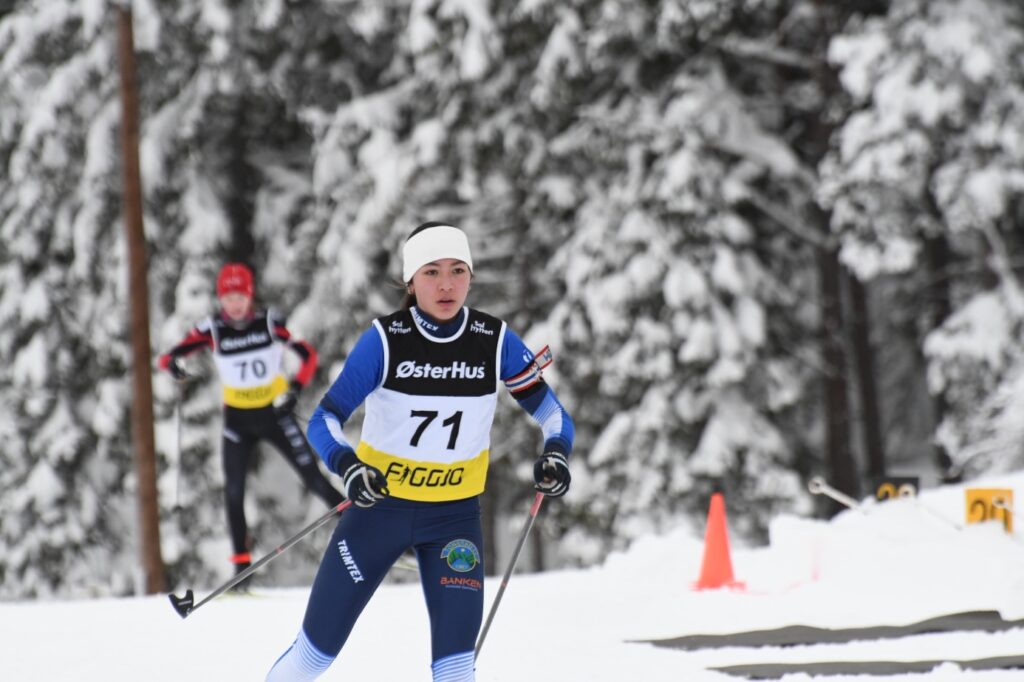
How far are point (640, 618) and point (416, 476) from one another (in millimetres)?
3730

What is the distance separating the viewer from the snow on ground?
20.3 feet

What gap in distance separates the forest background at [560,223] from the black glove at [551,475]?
953cm

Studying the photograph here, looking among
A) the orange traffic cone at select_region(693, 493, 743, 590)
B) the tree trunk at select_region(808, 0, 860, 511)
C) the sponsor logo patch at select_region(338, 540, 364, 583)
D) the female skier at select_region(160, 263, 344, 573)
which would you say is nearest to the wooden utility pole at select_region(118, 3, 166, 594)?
the female skier at select_region(160, 263, 344, 573)

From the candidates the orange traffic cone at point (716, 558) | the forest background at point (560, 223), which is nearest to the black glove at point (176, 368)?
the orange traffic cone at point (716, 558)

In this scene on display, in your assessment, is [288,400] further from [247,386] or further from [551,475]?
[551,475]

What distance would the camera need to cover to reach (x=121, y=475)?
16500 millimetres

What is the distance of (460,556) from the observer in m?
4.02

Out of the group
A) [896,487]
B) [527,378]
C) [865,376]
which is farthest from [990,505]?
[865,376]

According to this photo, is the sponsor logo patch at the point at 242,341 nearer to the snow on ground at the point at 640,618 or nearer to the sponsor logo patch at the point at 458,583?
the snow on ground at the point at 640,618

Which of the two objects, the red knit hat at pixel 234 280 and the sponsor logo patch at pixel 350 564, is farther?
the red knit hat at pixel 234 280

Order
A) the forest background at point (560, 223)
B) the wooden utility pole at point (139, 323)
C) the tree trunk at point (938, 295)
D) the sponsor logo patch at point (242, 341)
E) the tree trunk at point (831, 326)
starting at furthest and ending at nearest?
the tree trunk at point (938, 295)
the tree trunk at point (831, 326)
the forest background at point (560, 223)
the wooden utility pole at point (139, 323)
the sponsor logo patch at point (242, 341)

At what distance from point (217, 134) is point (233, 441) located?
9.59 meters

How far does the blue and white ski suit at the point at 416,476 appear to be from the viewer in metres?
3.97

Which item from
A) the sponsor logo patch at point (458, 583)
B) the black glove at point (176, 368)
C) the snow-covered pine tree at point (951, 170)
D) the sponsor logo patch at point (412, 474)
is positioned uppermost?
the snow-covered pine tree at point (951, 170)
